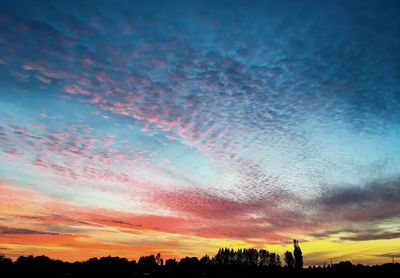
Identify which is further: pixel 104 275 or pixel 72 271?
pixel 72 271

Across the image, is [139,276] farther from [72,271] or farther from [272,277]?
[272,277]

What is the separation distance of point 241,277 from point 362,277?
54.4 meters

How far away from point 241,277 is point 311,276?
39025 mm

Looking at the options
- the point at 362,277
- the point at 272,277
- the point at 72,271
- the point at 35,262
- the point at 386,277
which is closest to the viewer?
the point at 386,277

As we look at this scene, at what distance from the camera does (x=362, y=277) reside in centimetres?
15275

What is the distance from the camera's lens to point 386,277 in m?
141

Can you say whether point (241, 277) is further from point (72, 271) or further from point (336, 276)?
point (72, 271)

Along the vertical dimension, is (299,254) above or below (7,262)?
above

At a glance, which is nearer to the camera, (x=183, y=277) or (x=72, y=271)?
(x=183, y=277)

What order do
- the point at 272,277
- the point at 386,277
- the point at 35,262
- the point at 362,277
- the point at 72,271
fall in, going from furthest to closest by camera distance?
1. the point at 35,262
2. the point at 72,271
3. the point at 272,277
4. the point at 362,277
5. the point at 386,277

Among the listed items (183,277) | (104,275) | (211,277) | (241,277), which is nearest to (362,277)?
(241,277)

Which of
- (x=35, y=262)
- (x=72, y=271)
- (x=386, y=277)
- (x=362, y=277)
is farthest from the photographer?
(x=35, y=262)

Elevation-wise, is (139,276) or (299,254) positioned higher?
(299,254)

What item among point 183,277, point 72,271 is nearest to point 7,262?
point 72,271
